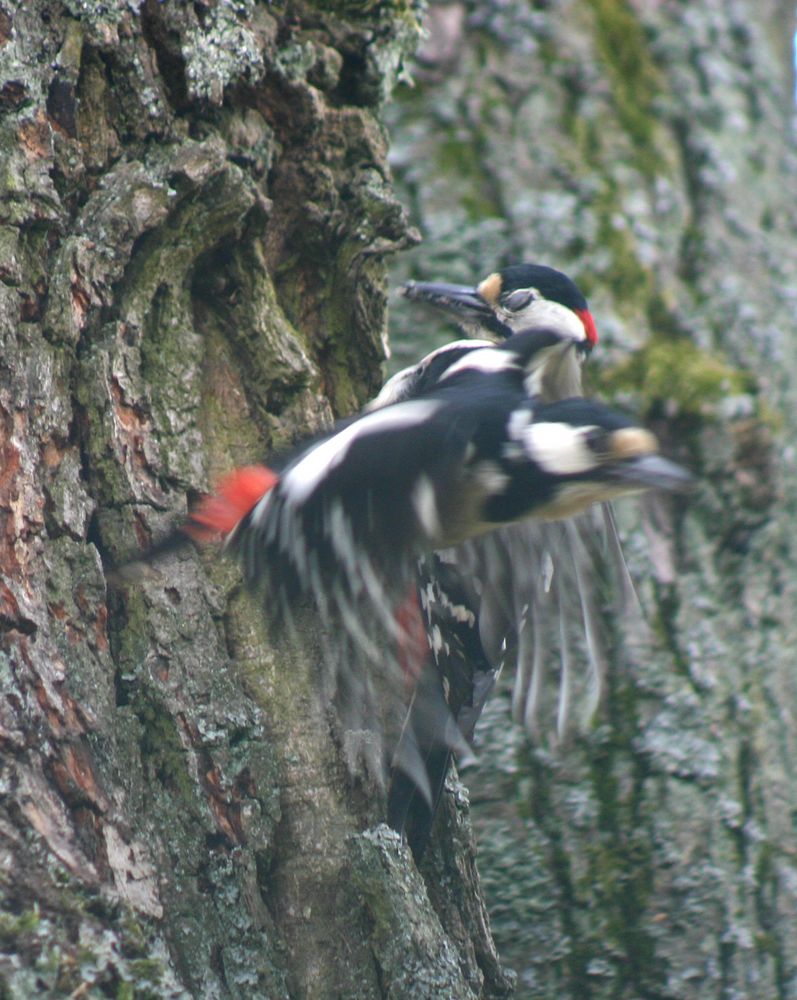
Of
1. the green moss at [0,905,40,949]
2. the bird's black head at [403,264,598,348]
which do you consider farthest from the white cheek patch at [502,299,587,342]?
the green moss at [0,905,40,949]

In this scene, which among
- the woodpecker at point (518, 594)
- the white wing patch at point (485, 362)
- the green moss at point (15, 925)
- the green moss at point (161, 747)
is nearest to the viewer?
the green moss at point (15, 925)

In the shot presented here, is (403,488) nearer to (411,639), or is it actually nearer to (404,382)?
(411,639)

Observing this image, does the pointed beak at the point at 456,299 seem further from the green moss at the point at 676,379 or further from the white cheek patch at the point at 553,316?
the green moss at the point at 676,379

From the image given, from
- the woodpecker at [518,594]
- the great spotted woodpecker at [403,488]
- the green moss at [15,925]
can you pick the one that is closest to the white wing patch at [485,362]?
the woodpecker at [518,594]

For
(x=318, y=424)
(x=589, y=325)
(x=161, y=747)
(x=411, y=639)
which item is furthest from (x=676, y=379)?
(x=161, y=747)

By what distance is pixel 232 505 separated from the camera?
1589mm

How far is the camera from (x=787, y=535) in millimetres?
2521

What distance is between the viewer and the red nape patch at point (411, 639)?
1.60m

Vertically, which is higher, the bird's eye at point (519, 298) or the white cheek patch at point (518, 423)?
the bird's eye at point (519, 298)

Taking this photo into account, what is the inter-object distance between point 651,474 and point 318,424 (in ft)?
2.38

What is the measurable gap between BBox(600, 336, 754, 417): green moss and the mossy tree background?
0.01m

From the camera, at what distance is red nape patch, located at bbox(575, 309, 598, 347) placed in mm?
2475

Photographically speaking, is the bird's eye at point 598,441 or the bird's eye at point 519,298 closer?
the bird's eye at point 598,441

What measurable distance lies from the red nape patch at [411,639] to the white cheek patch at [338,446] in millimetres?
209
